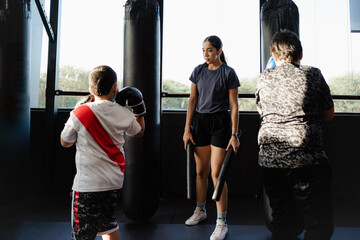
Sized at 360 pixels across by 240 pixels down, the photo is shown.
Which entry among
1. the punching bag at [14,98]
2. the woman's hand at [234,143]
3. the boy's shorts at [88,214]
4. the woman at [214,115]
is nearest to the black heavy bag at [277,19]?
the woman at [214,115]

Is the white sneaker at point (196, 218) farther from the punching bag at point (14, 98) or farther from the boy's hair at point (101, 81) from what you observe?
the punching bag at point (14, 98)

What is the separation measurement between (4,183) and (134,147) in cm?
116

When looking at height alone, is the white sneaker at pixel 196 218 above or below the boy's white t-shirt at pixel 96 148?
below

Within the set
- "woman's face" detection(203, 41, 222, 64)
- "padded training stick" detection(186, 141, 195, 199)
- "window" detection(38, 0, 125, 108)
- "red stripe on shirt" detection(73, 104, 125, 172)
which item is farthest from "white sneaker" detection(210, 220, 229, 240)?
"window" detection(38, 0, 125, 108)

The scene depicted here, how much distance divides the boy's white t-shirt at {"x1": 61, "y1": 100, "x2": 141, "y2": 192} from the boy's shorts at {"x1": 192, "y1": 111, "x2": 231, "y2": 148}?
775mm

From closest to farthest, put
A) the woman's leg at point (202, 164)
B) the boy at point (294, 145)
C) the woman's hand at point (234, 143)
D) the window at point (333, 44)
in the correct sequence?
the boy at point (294, 145) → the woman's hand at point (234, 143) → the woman's leg at point (202, 164) → the window at point (333, 44)

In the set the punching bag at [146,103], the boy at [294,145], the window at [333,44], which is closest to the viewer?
the boy at [294,145]

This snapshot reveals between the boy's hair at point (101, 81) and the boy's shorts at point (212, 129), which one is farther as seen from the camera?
the boy's shorts at point (212, 129)

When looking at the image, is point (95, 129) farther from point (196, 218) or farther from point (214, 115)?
point (196, 218)

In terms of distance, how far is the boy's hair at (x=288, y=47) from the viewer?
4.18ft

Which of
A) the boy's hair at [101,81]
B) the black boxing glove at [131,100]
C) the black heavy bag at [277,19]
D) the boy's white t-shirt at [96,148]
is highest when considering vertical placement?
the black heavy bag at [277,19]

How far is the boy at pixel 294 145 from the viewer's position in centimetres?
120

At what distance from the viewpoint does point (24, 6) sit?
8.12ft

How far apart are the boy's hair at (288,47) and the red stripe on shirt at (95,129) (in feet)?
2.94
